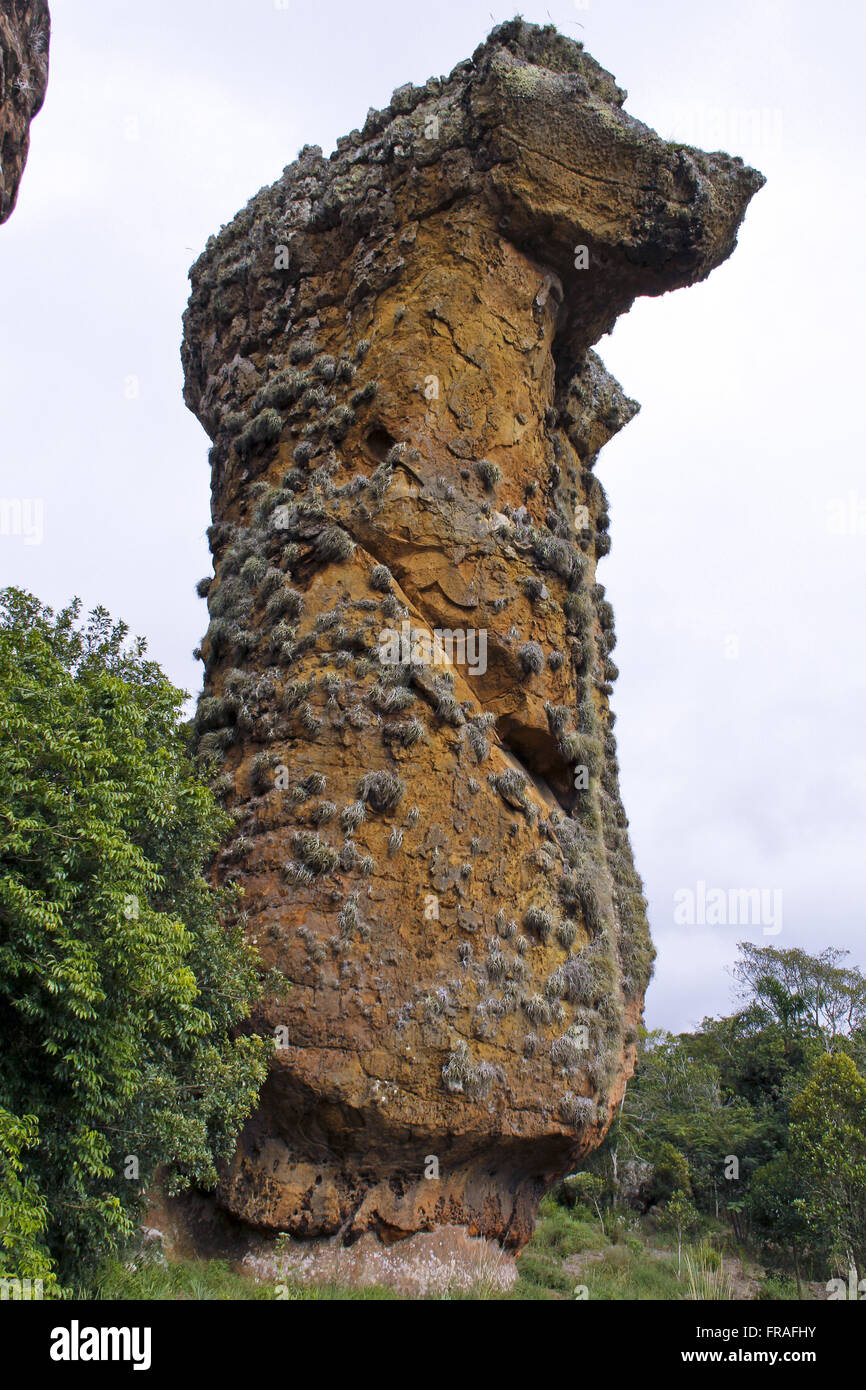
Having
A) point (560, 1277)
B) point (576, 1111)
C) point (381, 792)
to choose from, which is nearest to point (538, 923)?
point (576, 1111)

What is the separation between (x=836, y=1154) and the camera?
1947cm

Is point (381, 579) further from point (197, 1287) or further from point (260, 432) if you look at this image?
point (197, 1287)

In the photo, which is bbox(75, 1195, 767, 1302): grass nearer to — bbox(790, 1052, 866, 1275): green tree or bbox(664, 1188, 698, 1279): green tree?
bbox(664, 1188, 698, 1279): green tree

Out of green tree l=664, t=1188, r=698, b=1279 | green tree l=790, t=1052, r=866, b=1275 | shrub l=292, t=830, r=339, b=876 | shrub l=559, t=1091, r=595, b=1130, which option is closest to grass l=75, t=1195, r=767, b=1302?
green tree l=664, t=1188, r=698, b=1279

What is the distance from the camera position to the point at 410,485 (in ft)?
49.8

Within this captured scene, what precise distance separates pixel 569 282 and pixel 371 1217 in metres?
16.4

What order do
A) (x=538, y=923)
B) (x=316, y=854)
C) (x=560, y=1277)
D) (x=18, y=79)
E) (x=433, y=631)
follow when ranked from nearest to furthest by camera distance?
(x=18, y=79), (x=316, y=854), (x=538, y=923), (x=433, y=631), (x=560, y=1277)

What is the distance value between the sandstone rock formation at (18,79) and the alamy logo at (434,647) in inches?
302

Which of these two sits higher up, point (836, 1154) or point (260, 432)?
point (260, 432)

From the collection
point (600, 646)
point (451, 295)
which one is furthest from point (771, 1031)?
point (451, 295)

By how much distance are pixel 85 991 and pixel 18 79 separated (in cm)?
1149

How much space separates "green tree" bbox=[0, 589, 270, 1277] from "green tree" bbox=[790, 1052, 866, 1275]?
15.2 meters

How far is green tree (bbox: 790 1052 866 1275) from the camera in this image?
63.5 feet

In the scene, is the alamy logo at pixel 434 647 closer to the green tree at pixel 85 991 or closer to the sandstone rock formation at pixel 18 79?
the green tree at pixel 85 991
